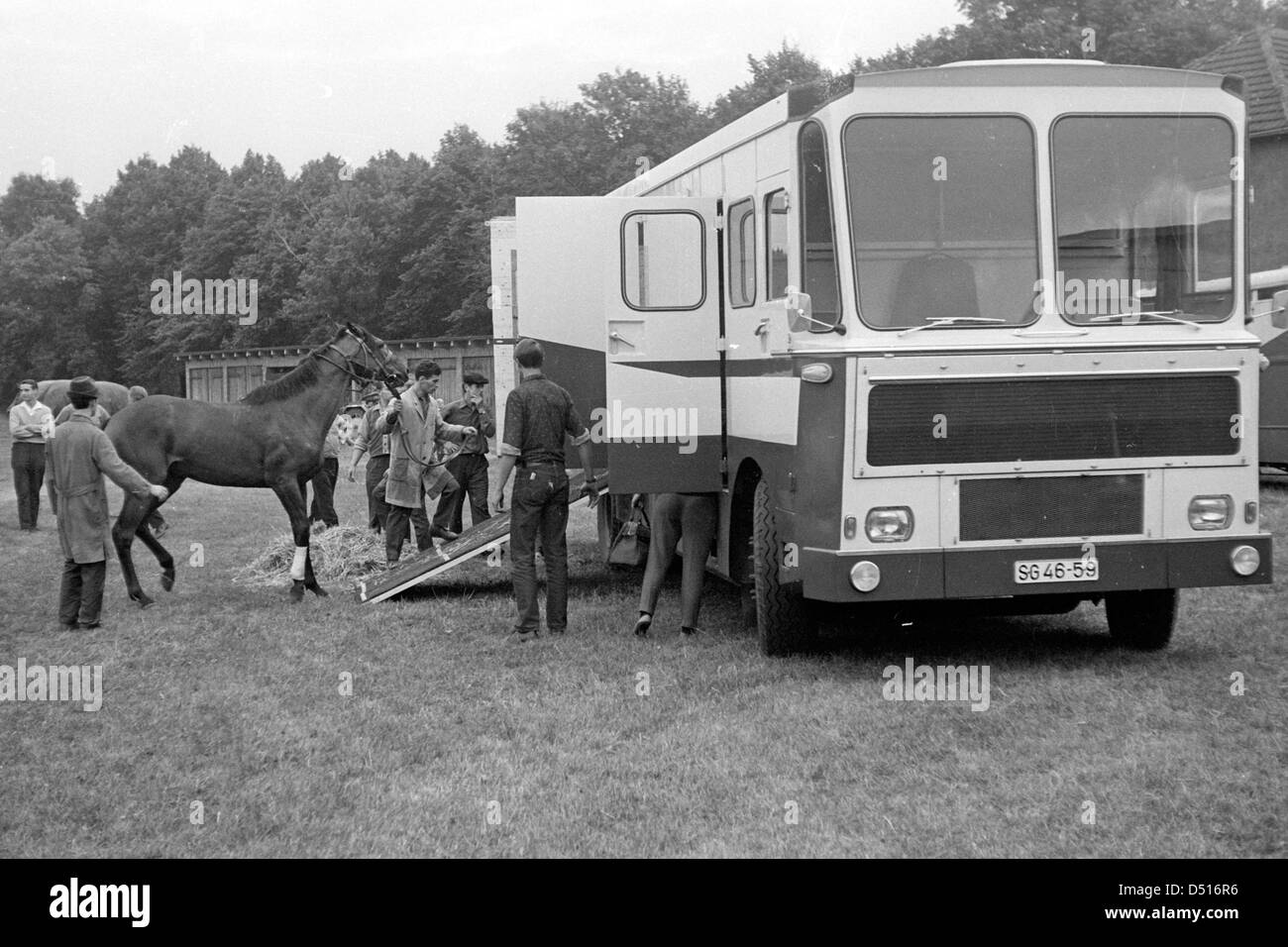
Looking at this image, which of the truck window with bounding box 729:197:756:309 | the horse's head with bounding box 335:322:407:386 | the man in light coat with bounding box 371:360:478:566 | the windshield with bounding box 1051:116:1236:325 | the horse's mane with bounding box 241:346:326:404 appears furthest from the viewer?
the man in light coat with bounding box 371:360:478:566

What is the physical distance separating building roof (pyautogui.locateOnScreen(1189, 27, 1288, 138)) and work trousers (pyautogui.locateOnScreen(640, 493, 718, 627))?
19.8 metres

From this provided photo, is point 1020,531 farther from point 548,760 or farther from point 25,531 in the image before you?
point 25,531

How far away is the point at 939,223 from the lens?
Answer: 797 centimetres

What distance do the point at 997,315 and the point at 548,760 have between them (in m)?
3.48

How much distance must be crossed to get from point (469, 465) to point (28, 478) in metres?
8.05

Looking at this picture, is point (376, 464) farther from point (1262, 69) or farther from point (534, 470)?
point (1262, 69)

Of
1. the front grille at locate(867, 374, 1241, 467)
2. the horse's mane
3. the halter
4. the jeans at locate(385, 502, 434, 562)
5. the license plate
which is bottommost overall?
the jeans at locate(385, 502, 434, 562)

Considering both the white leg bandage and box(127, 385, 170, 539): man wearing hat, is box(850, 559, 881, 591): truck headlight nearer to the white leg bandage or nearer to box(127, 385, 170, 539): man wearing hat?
the white leg bandage

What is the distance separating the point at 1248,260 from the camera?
824 cm

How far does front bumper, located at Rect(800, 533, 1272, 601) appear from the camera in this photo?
7926mm

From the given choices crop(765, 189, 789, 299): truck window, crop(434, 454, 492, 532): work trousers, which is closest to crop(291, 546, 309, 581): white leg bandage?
crop(434, 454, 492, 532): work trousers

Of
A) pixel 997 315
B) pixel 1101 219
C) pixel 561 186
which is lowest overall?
pixel 997 315

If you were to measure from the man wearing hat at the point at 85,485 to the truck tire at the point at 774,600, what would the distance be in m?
4.84
